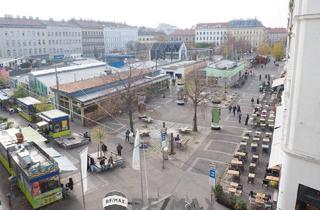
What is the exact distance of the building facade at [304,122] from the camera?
6910 millimetres

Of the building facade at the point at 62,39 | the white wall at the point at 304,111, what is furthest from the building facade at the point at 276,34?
the white wall at the point at 304,111

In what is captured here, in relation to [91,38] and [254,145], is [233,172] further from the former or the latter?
[91,38]

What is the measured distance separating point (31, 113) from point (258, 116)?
24.3 m

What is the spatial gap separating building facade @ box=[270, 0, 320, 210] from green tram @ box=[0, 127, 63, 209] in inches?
464

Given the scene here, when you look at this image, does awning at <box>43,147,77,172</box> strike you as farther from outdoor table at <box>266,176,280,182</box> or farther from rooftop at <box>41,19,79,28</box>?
rooftop at <box>41,19,79,28</box>

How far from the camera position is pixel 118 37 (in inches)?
4491

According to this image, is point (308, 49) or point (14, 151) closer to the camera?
point (308, 49)

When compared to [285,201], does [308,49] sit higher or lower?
higher

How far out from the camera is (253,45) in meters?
120

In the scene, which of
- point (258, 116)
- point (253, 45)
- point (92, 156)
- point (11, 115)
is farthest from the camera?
point (253, 45)

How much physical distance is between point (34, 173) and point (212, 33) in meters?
123

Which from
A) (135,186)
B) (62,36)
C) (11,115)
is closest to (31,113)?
(11,115)

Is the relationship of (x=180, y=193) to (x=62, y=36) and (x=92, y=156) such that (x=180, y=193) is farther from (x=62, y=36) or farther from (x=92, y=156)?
(x=62, y=36)

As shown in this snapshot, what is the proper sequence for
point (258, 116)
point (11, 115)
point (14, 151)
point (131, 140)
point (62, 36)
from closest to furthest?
point (14, 151)
point (131, 140)
point (258, 116)
point (11, 115)
point (62, 36)
